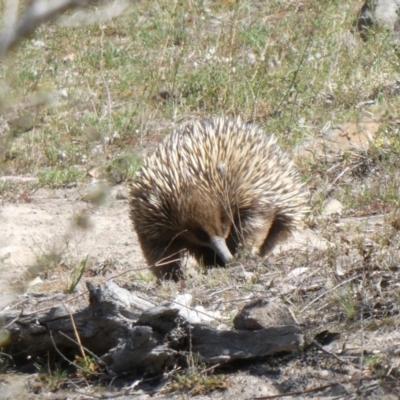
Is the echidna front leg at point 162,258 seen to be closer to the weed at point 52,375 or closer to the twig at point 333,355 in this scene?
the weed at point 52,375

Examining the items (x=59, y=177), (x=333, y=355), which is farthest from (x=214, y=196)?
(x=59, y=177)

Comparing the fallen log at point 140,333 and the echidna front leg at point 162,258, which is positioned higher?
the fallen log at point 140,333

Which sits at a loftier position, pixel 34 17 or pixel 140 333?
pixel 34 17

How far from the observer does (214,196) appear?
5.23 m

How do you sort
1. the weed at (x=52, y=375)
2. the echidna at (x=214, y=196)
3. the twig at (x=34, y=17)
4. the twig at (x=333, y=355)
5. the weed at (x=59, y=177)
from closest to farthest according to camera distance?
the twig at (x=34, y=17)
the twig at (x=333, y=355)
the weed at (x=52, y=375)
the echidna at (x=214, y=196)
the weed at (x=59, y=177)

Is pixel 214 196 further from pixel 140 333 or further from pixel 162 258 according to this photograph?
pixel 140 333

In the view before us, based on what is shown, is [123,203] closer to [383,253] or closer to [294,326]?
[383,253]

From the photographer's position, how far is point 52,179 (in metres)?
7.36

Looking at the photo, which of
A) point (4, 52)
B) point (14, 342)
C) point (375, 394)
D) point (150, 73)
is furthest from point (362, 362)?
point (150, 73)

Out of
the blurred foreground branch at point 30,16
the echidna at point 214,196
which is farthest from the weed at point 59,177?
the blurred foreground branch at point 30,16

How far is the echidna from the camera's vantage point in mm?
5211

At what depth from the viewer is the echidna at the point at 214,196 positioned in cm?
521

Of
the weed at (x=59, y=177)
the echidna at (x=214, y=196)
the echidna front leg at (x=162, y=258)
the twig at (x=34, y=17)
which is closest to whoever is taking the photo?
the twig at (x=34, y=17)

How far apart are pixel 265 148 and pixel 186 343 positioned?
8.75 ft
